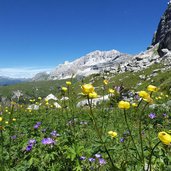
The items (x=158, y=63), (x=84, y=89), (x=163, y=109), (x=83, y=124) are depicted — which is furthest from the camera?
(x=158, y=63)

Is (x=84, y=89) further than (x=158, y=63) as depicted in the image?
No

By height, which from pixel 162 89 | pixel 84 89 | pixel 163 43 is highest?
pixel 163 43

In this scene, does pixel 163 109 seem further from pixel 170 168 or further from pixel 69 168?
pixel 170 168

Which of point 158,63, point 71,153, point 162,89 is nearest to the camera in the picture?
point 71,153

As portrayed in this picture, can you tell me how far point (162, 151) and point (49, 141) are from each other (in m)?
2.01

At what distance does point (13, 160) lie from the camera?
6207 millimetres

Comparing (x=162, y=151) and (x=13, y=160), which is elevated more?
(x=162, y=151)

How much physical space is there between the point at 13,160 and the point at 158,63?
400ft

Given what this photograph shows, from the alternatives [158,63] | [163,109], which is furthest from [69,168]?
[158,63]

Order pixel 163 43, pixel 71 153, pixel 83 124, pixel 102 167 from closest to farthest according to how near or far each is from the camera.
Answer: pixel 71 153 < pixel 102 167 < pixel 83 124 < pixel 163 43

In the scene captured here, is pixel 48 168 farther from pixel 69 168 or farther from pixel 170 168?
pixel 170 168

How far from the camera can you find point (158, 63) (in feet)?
403

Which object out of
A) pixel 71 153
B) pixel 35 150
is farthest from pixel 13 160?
pixel 71 153

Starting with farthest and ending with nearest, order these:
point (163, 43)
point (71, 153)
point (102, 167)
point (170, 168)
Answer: point (163, 43) → point (102, 167) → point (71, 153) → point (170, 168)
